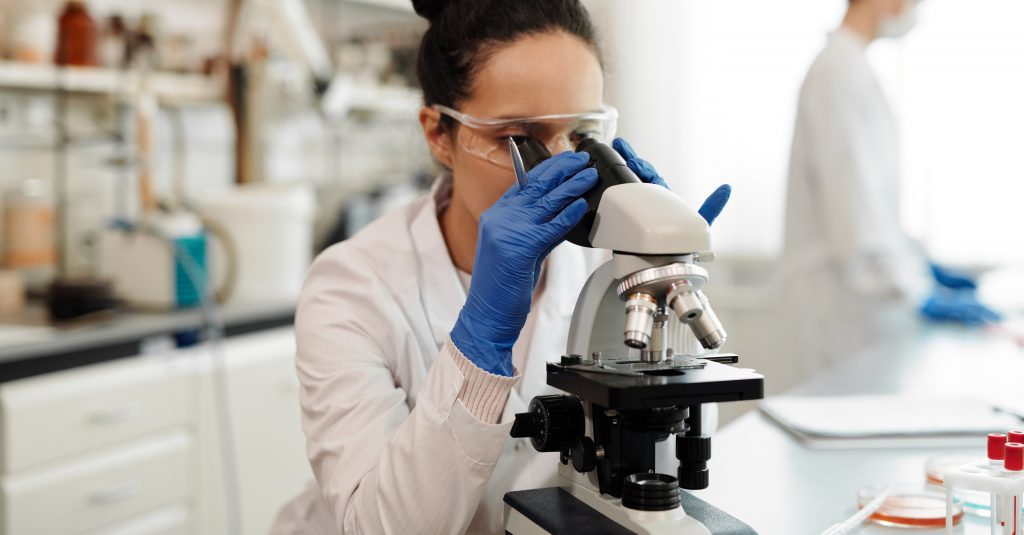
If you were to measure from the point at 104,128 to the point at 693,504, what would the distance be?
2528 mm

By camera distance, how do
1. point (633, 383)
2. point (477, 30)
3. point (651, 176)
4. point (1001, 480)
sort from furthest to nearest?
point (477, 30)
point (651, 176)
point (1001, 480)
point (633, 383)

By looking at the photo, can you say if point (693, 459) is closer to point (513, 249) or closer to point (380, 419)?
point (513, 249)

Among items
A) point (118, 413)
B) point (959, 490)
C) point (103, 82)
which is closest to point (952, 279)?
point (959, 490)

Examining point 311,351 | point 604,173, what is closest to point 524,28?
point 604,173

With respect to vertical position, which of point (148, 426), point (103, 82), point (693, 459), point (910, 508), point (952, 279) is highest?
point (103, 82)

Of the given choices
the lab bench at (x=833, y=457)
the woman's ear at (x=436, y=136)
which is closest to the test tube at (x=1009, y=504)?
the lab bench at (x=833, y=457)

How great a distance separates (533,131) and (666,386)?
1.62 feet

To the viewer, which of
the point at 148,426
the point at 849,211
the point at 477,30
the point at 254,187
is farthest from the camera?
the point at 254,187

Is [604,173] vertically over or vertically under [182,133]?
under

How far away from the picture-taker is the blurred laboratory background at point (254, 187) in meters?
2.25

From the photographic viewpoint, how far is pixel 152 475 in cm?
234

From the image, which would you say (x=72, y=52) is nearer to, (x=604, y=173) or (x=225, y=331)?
(x=225, y=331)

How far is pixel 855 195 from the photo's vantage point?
95.6 inches

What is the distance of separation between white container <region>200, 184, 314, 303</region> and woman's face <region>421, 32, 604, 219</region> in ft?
5.24
